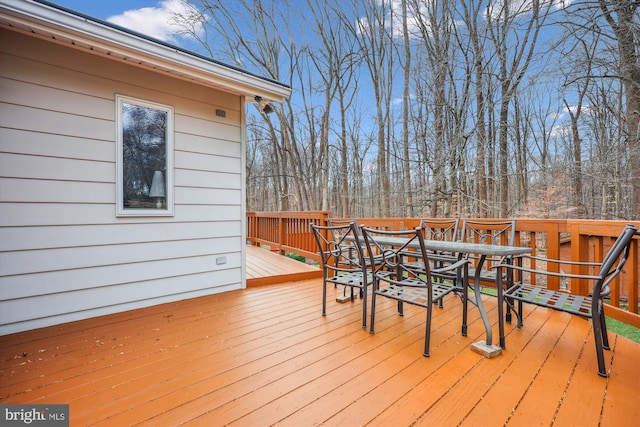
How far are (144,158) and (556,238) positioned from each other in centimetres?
444

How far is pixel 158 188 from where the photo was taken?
319 cm

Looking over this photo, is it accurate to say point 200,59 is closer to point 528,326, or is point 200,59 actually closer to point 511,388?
point 511,388

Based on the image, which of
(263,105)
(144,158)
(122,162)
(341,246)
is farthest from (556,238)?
(122,162)

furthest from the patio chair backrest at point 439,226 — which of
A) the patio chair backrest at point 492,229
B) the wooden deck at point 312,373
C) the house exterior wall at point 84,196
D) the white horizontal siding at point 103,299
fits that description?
the house exterior wall at point 84,196

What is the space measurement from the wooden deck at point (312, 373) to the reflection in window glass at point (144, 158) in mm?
1189

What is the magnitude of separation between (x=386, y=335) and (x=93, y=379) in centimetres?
206

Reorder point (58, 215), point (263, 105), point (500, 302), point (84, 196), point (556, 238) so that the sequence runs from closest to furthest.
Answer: point (500, 302)
point (58, 215)
point (84, 196)
point (556, 238)
point (263, 105)

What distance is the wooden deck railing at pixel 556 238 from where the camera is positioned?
91.0 inches

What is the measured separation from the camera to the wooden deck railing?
231 centimetres

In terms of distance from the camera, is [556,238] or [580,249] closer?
[580,249]

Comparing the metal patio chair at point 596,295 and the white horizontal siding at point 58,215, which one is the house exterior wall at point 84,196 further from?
the metal patio chair at point 596,295

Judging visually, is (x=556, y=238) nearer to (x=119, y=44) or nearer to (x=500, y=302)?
(x=500, y=302)

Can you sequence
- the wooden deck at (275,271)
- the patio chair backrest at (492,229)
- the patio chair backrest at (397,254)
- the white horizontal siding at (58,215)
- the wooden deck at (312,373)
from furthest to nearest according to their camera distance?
the wooden deck at (275,271) → the patio chair backrest at (492,229) → the white horizontal siding at (58,215) → the patio chair backrest at (397,254) → the wooden deck at (312,373)

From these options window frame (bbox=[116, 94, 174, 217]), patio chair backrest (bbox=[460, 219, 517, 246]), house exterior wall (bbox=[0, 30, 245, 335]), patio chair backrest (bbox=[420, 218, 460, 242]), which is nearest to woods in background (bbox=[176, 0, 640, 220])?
patio chair backrest (bbox=[420, 218, 460, 242])
